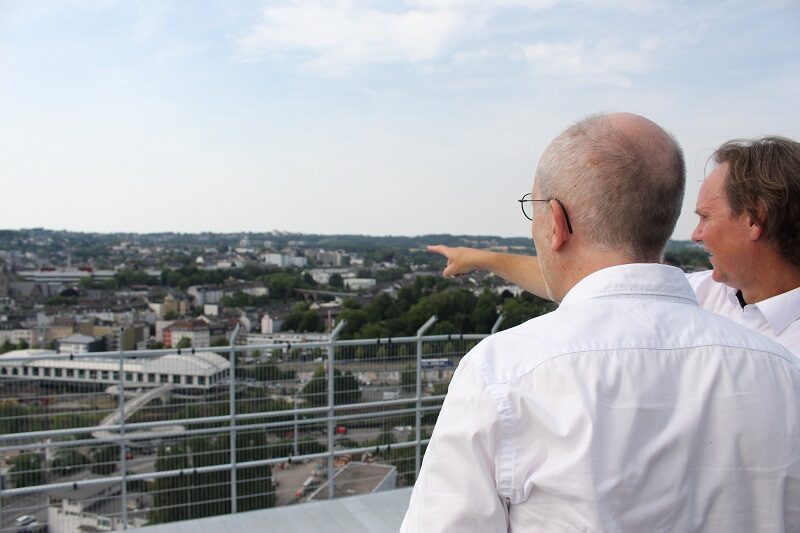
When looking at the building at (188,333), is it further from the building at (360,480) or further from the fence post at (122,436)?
the fence post at (122,436)

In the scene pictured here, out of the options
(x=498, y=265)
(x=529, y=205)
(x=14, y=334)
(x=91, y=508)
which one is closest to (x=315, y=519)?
(x=91, y=508)

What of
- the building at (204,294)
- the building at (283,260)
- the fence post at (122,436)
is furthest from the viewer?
the building at (283,260)

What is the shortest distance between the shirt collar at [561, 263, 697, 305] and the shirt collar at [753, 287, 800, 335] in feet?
2.36

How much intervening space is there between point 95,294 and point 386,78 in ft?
56.8

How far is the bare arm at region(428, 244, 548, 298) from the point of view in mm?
1909

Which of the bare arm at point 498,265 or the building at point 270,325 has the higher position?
the bare arm at point 498,265

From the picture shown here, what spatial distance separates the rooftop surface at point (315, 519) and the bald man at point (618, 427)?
347 centimetres

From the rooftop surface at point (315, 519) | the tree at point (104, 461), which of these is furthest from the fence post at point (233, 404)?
the tree at point (104, 461)

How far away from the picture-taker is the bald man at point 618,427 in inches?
30.6

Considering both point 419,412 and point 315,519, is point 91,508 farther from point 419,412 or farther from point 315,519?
point 419,412

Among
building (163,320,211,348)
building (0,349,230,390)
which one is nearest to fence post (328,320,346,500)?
building (0,349,230,390)

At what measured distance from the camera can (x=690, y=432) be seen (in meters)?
0.79

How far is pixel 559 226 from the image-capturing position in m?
0.93

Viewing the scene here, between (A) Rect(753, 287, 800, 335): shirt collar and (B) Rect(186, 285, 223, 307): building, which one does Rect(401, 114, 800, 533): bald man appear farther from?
(B) Rect(186, 285, 223, 307): building
